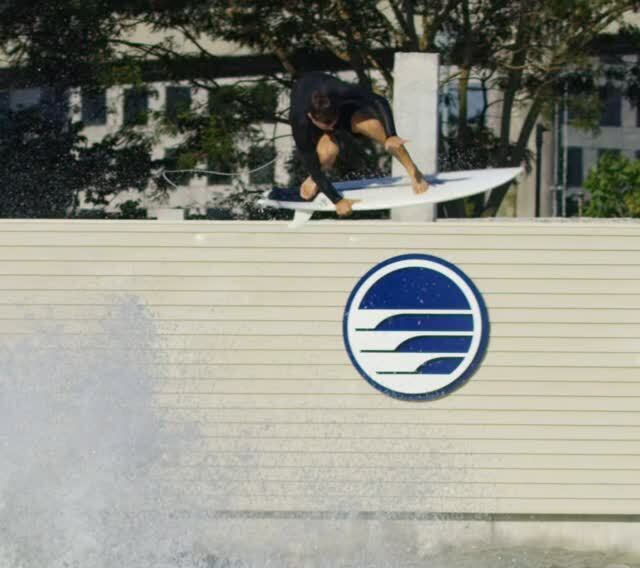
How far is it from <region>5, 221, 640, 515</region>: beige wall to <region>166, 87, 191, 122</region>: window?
5.01 metres

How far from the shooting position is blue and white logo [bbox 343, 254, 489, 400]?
9.53m

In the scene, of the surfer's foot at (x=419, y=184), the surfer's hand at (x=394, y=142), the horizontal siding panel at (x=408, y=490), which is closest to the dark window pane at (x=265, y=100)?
the surfer's foot at (x=419, y=184)

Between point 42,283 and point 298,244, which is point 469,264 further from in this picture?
point 42,283

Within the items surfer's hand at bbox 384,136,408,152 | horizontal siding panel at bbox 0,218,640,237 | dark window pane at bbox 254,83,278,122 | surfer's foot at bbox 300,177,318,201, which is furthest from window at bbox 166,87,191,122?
surfer's hand at bbox 384,136,408,152

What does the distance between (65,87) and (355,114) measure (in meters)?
6.44

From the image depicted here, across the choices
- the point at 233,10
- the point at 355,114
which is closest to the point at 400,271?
the point at 355,114

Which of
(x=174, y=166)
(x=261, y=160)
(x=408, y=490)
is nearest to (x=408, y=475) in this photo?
(x=408, y=490)

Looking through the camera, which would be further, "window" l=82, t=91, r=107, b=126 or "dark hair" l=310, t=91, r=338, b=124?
"window" l=82, t=91, r=107, b=126

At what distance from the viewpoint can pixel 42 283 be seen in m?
9.59

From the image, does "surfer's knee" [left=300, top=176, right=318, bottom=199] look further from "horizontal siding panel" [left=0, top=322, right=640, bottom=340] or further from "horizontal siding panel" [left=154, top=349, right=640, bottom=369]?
"horizontal siding panel" [left=154, top=349, right=640, bottom=369]

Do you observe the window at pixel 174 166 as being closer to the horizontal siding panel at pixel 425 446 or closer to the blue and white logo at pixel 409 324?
the blue and white logo at pixel 409 324

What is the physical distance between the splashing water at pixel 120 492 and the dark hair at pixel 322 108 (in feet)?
6.26

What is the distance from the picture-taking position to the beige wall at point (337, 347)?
955cm

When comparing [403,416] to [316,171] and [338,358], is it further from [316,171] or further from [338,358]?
[316,171]
